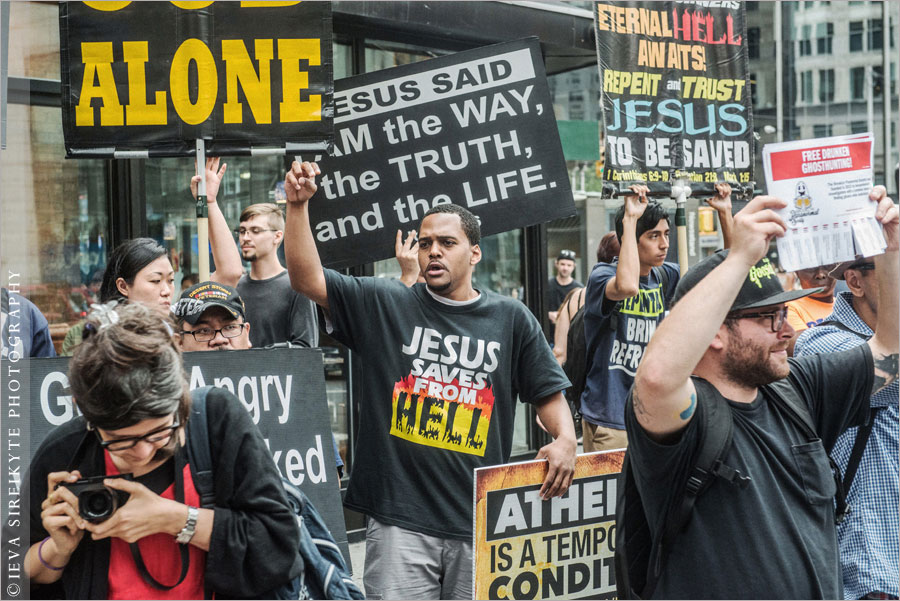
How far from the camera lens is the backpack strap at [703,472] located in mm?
2576

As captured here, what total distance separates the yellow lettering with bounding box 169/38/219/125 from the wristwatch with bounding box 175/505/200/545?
9.42ft

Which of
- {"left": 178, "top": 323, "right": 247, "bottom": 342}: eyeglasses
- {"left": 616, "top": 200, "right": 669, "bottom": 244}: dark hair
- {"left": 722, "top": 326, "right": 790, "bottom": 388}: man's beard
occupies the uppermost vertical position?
{"left": 616, "top": 200, "right": 669, "bottom": 244}: dark hair

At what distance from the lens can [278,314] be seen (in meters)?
5.14

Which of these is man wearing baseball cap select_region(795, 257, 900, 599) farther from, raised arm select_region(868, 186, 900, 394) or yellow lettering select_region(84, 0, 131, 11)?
yellow lettering select_region(84, 0, 131, 11)

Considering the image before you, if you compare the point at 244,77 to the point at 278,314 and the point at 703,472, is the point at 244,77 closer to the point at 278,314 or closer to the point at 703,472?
the point at 278,314

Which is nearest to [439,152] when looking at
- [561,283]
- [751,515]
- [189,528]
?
[751,515]

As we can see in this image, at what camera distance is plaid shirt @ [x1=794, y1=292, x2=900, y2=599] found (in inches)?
127

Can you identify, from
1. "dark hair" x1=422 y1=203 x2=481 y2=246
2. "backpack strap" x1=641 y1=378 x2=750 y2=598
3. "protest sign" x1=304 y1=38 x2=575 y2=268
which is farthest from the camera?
"protest sign" x1=304 y1=38 x2=575 y2=268

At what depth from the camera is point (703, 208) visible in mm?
22203

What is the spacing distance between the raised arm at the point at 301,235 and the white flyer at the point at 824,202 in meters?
1.78

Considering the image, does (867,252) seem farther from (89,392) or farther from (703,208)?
(703,208)

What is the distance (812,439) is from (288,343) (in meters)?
2.82

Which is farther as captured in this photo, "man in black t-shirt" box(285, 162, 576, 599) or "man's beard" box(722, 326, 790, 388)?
"man in black t-shirt" box(285, 162, 576, 599)

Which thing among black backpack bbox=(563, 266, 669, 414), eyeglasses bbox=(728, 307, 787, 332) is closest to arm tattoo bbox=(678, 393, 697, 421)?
eyeglasses bbox=(728, 307, 787, 332)
